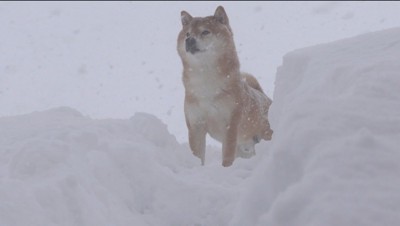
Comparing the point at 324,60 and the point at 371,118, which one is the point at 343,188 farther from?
the point at 324,60

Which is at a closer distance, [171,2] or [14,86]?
[14,86]

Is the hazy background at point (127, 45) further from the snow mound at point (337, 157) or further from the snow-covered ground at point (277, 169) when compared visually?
the snow mound at point (337, 157)

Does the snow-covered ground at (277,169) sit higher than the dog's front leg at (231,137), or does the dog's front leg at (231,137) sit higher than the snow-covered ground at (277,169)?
the snow-covered ground at (277,169)

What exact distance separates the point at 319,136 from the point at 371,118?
0.76 feet

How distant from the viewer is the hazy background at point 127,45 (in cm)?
1066

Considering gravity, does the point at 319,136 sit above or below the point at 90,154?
above

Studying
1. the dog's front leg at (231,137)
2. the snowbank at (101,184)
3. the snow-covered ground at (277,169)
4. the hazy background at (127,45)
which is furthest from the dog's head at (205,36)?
the hazy background at (127,45)

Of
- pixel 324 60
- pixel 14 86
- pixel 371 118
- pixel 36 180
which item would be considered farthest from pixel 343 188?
pixel 14 86

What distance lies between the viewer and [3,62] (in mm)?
Answer: 11703

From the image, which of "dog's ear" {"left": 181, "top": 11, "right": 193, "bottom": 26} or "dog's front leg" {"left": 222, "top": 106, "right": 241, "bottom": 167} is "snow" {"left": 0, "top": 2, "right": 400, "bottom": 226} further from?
"dog's ear" {"left": 181, "top": 11, "right": 193, "bottom": 26}

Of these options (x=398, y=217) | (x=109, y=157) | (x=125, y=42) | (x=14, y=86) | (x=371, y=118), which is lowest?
(x=14, y=86)

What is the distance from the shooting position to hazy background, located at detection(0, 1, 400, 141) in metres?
10.7

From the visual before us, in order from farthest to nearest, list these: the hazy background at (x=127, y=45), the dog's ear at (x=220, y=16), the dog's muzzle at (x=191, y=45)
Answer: the hazy background at (x=127, y=45) < the dog's ear at (x=220, y=16) < the dog's muzzle at (x=191, y=45)

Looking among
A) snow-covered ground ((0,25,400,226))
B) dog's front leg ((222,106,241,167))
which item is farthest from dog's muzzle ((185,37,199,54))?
snow-covered ground ((0,25,400,226))
